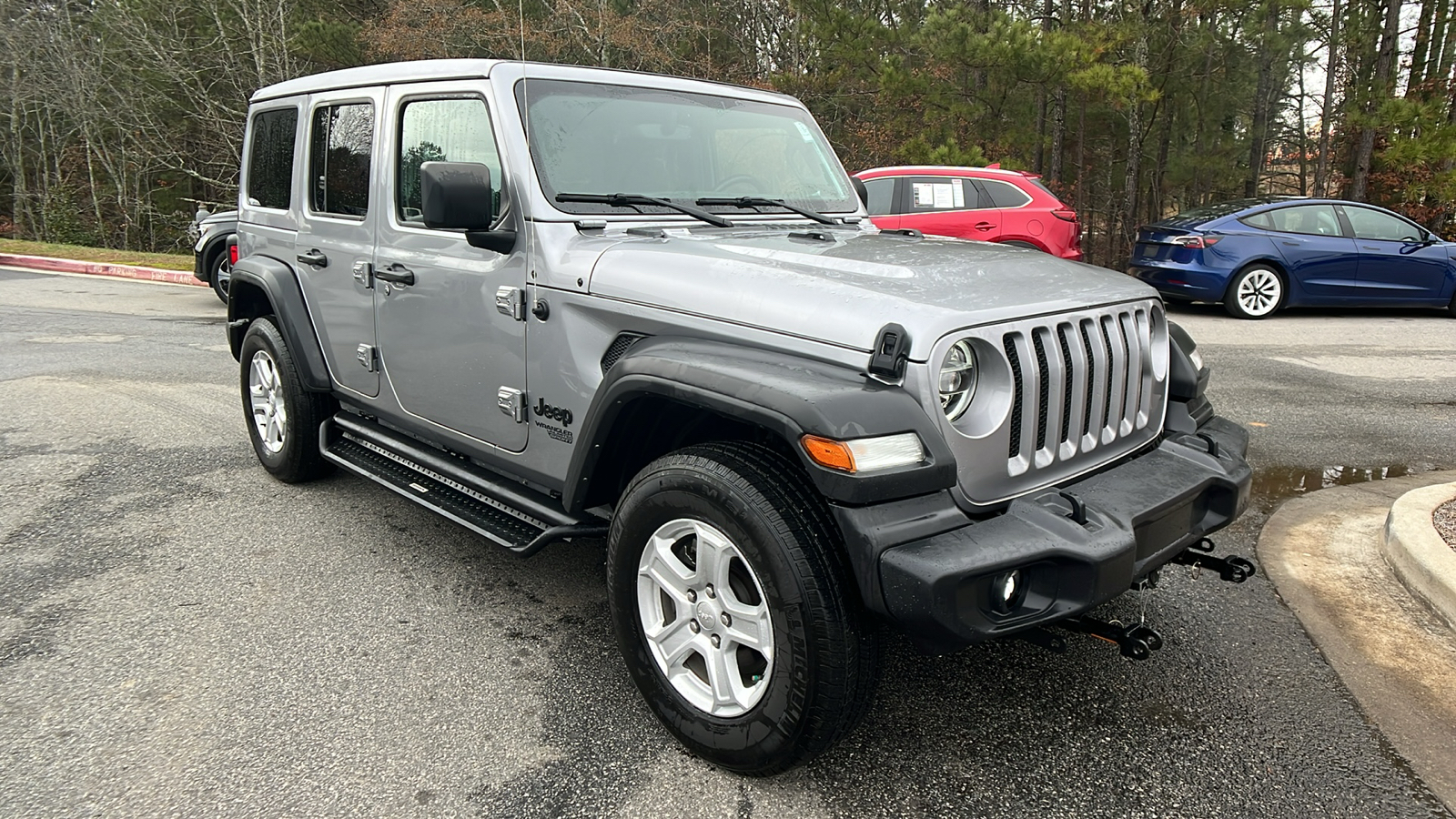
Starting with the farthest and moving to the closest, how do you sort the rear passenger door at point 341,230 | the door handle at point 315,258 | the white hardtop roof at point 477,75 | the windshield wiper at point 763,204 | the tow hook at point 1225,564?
the door handle at point 315,258 < the rear passenger door at point 341,230 < the windshield wiper at point 763,204 < the white hardtop roof at point 477,75 < the tow hook at point 1225,564

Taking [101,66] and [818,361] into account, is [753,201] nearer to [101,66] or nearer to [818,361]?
[818,361]

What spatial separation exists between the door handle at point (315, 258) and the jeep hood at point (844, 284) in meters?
1.86

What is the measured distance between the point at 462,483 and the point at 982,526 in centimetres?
211

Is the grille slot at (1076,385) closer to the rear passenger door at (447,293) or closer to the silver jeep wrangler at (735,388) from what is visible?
the silver jeep wrangler at (735,388)

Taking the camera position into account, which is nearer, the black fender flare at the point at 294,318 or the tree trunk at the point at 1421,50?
the black fender flare at the point at 294,318

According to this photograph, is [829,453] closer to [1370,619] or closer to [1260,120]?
[1370,619]

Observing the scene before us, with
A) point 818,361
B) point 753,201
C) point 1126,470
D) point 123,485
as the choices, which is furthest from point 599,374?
point 123,485

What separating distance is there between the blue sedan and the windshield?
8868 millimetres

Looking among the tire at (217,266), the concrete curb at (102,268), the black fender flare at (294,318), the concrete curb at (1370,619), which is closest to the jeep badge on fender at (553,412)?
the black fender flare at (294,318)

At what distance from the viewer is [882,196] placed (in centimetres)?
1167

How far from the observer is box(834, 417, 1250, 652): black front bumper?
7.06 ft

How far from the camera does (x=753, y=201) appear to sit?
3676mm

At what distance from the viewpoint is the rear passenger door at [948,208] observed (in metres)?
11.3

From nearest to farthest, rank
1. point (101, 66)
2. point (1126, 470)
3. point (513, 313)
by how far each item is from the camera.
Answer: point (1126, 470) < point (513, 313) < point (101, 66)
